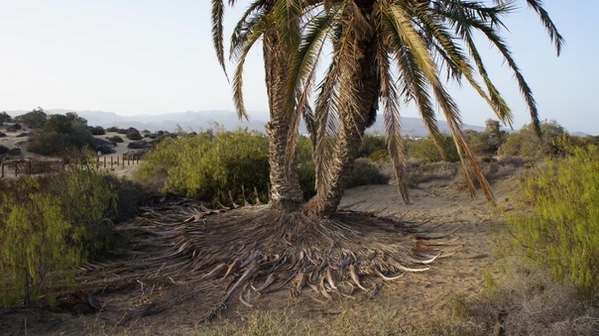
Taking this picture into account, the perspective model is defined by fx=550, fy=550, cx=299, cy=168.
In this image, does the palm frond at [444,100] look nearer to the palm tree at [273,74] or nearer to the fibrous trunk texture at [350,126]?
the fibrous trunk texture at [350,126]

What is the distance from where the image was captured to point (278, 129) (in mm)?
9812

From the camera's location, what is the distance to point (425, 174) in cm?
1861

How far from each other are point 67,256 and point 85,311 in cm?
83

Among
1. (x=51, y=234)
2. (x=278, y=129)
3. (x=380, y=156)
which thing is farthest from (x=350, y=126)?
(x=380, y=156)

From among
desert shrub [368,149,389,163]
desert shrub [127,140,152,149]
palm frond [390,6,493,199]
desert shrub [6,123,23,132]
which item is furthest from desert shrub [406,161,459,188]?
desert shrub [6,123,23,132]

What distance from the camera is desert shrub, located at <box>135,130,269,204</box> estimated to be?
13.1 metres

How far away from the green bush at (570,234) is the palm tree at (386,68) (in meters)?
0.70

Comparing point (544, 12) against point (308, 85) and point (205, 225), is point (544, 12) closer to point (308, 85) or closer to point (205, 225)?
point (308, 85)

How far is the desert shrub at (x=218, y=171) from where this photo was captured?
43.1ft

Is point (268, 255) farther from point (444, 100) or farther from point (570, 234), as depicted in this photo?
point (570, 234)

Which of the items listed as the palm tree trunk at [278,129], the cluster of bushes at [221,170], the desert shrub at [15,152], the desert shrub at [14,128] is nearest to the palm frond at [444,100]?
the palm tree trunk at [278,129]

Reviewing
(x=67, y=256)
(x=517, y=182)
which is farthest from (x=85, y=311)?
(x=517, y=182)

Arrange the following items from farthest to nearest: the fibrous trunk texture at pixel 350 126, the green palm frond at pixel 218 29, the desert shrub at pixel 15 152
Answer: the desert shrub at pixel 15 152 < the green palm frond at pixel 218 29 < the fibrous trunk texture at pixel 350 126

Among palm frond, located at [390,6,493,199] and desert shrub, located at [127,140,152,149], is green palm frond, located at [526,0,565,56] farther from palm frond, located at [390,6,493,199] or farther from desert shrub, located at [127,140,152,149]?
desert shrub, located at [127,140,152,149]
